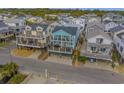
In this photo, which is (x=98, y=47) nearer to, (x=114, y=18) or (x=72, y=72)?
(x=72, y=72)

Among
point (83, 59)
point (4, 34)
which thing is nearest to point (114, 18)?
point (83, 59)

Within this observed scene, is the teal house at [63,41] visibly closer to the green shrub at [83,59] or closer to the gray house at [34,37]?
the green shrub at [83,59]

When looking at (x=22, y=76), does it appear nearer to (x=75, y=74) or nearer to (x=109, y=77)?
(x=75, y=74)

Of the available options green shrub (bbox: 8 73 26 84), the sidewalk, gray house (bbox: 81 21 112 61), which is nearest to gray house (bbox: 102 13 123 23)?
gray house (bbox: 81 21 112 61)

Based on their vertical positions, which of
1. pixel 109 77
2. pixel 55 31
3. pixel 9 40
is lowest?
pixel 109 77
